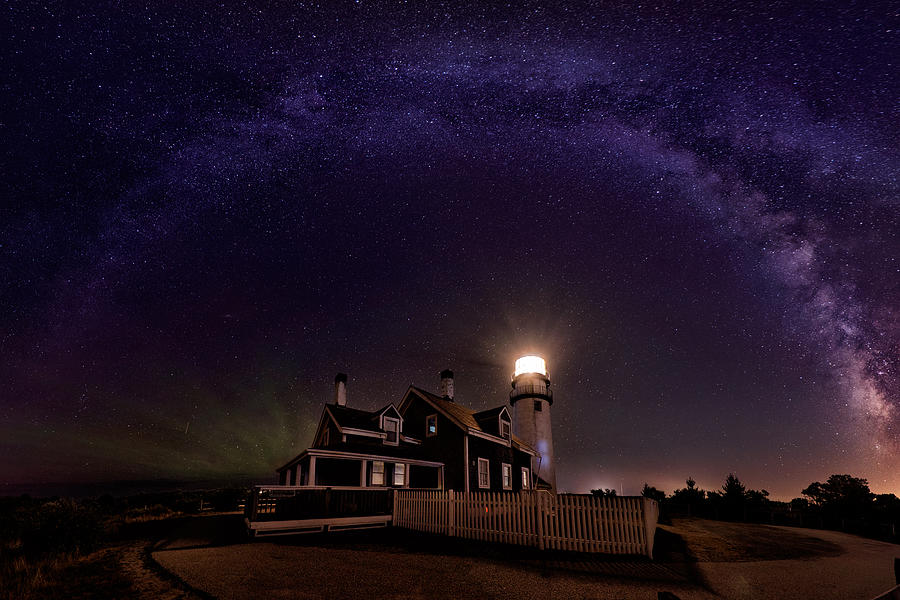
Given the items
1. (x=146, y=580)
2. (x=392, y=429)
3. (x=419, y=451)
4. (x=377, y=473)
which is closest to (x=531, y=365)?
(x=419, y=451)

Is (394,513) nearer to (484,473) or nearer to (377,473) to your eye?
(377,473)

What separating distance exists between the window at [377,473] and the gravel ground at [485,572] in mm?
9332

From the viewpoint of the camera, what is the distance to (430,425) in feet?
85.5

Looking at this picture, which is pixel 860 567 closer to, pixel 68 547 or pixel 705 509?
pixel 68 547

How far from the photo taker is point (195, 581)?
760 cm

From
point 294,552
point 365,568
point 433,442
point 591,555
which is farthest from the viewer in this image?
point 433,442

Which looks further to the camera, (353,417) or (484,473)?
(353,417)

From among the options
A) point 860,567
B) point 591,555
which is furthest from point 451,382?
point 860,567

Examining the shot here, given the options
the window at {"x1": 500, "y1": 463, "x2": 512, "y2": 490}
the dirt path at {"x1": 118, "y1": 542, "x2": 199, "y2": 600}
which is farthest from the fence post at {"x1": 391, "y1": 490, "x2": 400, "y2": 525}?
the window at {"x1": 500, "y1": 463, "x2": 512, "y2": 490}

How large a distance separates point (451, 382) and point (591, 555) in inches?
833

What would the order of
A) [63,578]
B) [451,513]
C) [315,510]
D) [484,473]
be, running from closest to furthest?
1. [63,578]
2. [451,513]
3. [315,510]
4. [484,473]

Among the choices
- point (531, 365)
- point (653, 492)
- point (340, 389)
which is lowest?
point (653, 492)

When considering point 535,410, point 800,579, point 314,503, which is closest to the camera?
point 800,579

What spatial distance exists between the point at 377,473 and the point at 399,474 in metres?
1.53
